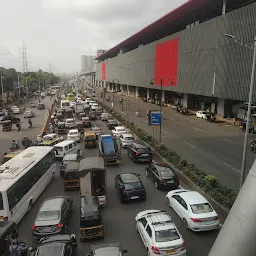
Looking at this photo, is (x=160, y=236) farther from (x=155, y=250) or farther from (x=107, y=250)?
(x=107, y=250)

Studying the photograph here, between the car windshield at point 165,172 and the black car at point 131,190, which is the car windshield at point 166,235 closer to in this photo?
the black car at point 131,190

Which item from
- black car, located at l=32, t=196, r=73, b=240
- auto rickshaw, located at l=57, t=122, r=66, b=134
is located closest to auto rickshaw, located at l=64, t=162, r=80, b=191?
black car, located at l=32, t=196, r=73, b=240

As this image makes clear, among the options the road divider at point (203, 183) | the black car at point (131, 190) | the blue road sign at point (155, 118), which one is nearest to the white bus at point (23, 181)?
the black car at point (131, 190)

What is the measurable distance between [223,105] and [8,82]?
228 feet

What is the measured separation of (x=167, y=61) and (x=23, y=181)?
4995 cm

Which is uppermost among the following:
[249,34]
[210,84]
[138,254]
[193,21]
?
[193,21]

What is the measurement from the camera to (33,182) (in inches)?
657

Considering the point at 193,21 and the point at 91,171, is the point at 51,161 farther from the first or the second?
the point at 193,21

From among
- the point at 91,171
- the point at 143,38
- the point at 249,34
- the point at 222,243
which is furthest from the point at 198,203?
the point at 143,38

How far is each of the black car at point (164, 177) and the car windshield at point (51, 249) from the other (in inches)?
353

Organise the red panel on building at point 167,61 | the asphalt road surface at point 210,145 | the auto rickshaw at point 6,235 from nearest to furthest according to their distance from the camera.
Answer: the auto rickshaw at point 6,235 < the asphalt road surface at point 210,145 < the red panel on building at point 167,61

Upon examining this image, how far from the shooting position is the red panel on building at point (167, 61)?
5548 cm

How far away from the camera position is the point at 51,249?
9.73 m

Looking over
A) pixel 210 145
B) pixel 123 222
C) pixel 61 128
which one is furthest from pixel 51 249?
pixel 61 128
